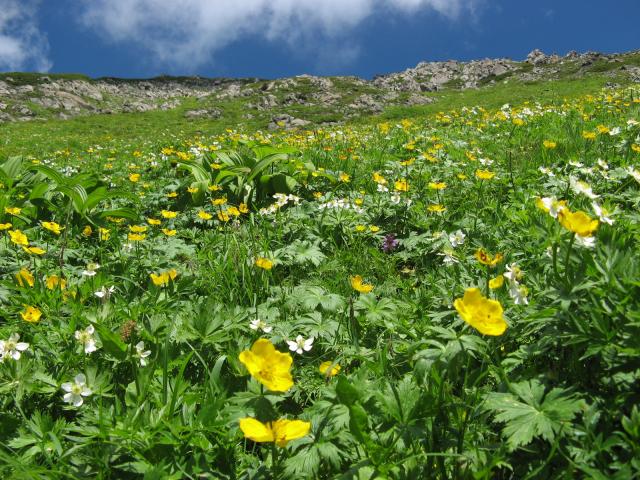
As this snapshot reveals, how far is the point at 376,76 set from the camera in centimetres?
10912

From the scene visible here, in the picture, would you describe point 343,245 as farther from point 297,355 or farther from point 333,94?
point 333,94

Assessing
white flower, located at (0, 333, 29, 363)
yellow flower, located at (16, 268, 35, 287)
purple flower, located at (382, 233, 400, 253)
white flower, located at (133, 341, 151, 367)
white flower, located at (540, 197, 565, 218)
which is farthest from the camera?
purple flower, located at (382, 233, 400, 253)

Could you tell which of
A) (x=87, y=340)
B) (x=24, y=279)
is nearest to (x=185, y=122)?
(x=24, y=279)

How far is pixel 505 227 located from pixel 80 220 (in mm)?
4167

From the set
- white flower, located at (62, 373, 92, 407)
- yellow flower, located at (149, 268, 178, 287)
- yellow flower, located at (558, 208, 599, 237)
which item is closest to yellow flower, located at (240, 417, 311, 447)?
white flower, located at (62, 373, 92, 407)

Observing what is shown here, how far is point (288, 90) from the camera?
3123 inches

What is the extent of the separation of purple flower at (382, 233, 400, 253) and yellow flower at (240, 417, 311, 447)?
257 centimetres

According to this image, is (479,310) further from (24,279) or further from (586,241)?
(24,279)

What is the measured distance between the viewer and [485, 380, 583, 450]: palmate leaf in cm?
152

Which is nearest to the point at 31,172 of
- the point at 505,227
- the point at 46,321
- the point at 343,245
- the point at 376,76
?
the point at 46,321

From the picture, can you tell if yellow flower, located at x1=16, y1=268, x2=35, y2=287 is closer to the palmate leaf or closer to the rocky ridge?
the palmate leaf

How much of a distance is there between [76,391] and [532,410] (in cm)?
193

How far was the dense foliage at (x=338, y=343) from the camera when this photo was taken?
5.24 ft

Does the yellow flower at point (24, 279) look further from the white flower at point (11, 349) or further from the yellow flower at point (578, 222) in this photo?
the yellow flower at point (578, 222)
